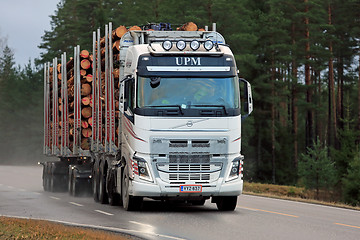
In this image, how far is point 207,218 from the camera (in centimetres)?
1580

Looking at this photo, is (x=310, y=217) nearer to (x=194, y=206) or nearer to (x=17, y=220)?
(x=194, y=206)

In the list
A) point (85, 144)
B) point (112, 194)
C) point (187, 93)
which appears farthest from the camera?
point (85, 144)

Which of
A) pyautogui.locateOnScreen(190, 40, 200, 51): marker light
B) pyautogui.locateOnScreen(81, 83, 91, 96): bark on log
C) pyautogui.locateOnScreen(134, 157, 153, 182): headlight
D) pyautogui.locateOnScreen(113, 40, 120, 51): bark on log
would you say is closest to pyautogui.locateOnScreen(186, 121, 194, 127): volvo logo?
pyautogui.locateOnScreen(134, 157, 153, 182): headlight

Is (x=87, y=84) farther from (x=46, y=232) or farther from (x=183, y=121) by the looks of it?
(x=46, y=232)

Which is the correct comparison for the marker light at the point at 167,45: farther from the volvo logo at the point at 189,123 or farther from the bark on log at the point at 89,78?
the bark on log at the point at 89,78

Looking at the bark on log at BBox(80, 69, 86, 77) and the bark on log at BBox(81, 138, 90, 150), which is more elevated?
the bark on log at BBox(80, 69, 86, 77)

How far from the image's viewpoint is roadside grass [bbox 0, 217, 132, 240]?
39.4 ft

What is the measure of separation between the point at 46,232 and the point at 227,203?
5993 mm

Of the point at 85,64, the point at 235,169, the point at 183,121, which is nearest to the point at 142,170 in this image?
the point at 183,121

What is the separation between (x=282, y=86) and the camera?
62.8m

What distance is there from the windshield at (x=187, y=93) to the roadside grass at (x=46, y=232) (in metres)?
3.57

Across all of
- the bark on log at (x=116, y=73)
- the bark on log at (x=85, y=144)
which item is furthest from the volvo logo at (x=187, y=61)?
the bark on log at (x=85, y=144)

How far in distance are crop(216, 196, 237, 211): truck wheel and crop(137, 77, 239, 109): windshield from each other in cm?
242

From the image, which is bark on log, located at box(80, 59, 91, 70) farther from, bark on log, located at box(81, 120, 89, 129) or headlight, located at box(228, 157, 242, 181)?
headlight, located at box(228, 157, 242, 181)
